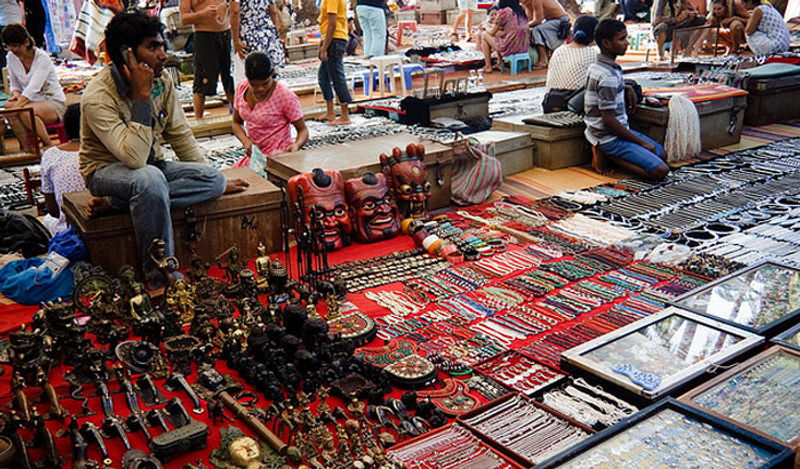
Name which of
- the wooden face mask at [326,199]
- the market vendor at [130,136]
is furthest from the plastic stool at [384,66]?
the market vendor at [130,136]

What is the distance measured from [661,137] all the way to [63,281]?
5031mm

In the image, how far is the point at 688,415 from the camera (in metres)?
2.71

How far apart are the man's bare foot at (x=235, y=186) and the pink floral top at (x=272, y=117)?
2.94 ft

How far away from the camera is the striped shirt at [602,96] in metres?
5.91

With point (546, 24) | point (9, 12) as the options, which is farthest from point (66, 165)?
point (546, 24)

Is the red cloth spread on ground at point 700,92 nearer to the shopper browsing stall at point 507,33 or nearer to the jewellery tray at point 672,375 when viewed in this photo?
the jewellery tray at point 672,375

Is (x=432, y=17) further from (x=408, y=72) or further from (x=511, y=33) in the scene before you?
(x=408, y=72)

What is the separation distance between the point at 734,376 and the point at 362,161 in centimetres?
299

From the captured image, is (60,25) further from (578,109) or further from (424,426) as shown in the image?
(424,426)

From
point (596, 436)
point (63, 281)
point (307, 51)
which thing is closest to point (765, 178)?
point (596, 436)

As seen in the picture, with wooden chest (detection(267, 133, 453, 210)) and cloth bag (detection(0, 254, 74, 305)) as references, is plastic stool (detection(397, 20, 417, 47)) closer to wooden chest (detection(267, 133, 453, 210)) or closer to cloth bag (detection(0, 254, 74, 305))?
wooden chest (detection(267, 133, 453, 210))

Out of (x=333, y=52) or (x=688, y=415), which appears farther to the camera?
(x=333, y=52)

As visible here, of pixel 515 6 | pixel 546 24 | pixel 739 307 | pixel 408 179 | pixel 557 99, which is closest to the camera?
pixel 739 307

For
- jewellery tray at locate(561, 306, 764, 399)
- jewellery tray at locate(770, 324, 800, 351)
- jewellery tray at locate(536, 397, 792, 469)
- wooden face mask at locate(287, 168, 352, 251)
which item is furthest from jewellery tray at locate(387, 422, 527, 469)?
wooden face mask at locate(287, 168, 352, 251)
